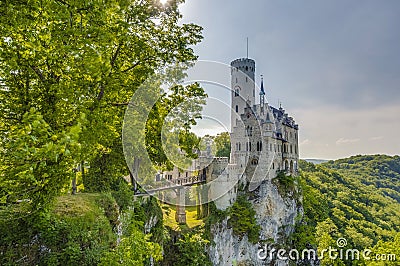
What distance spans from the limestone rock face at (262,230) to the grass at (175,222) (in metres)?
1.91

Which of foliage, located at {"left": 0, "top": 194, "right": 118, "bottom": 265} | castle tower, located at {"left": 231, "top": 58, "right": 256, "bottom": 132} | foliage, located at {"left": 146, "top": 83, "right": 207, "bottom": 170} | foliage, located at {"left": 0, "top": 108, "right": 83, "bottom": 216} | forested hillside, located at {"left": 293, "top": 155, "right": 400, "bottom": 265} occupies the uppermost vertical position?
castle tower, located at {"left": 231, "top": 58, "right": 256, "bottom": 132}

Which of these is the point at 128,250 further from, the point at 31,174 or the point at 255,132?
the point at 255,132

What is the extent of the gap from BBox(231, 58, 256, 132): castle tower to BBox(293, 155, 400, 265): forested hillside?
1880 centimetres

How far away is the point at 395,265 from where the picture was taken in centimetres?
2959

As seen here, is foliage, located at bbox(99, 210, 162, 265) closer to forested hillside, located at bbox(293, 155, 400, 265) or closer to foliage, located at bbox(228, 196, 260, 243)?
foliage, located at bbox(228, 196, 260, 243)

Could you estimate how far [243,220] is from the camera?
2919 cm

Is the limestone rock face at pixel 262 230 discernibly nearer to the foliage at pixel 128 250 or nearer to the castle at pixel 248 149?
the castle at pixel 248 149

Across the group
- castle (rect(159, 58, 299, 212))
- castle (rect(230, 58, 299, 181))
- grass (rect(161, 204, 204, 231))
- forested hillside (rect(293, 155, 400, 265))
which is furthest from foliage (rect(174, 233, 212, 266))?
forested hillside (rect(293, 155, 400, 265))

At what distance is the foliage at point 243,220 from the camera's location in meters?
28.8

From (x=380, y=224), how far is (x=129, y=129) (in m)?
66.5

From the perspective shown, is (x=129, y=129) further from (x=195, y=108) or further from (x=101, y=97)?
(x=101, y=97)

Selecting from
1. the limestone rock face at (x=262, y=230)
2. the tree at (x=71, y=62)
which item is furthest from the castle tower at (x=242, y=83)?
the tree at (x=71, y=62)

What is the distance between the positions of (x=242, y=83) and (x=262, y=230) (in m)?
19.5

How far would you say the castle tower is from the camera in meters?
38.5
